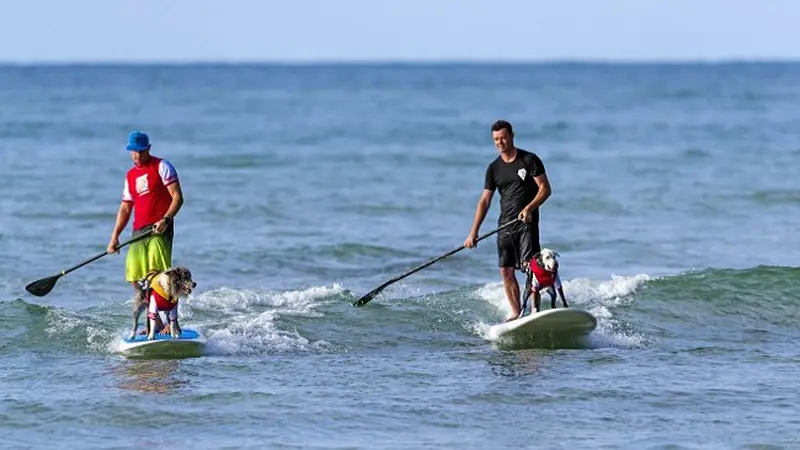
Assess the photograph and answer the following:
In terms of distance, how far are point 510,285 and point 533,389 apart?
1.87 metres

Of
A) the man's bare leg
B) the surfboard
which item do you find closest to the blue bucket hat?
the surfboard

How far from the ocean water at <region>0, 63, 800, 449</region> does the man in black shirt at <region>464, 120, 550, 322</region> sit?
3.00ft

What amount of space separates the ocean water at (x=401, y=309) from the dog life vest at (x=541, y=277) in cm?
57

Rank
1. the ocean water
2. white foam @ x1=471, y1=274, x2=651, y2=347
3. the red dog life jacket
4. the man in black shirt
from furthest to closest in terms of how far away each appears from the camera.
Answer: white foam @ x1=471, y1=274, x2=651, y2=347
the red dog life jacket
the man in black shirt
the ocean water

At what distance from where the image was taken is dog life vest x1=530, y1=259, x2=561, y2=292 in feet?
40.0

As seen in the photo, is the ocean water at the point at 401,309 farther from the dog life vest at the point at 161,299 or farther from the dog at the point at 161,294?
the dog life vest at the point at 161,299

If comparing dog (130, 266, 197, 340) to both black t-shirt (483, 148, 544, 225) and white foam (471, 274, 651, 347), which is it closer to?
black t-shirt (483, 148, 544, 225)

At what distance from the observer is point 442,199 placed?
26.1 m

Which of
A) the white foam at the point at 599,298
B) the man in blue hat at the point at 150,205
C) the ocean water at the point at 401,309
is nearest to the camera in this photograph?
the ocean water at the point at 401,309

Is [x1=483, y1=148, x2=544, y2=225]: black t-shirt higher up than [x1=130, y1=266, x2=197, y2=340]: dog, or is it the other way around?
[x1=483, y1=148, x2=544, y2=225]: black t-shirt

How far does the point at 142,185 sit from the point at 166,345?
1344 millimetres

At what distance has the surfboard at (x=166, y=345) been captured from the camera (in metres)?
11.8

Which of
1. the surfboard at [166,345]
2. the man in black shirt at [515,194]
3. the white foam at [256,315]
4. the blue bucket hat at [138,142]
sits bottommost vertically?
the surfboard at [166,345]

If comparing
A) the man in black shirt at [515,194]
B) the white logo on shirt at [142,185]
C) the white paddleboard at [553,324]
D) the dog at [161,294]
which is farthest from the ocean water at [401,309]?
the white logo on shirt at [142,185]
